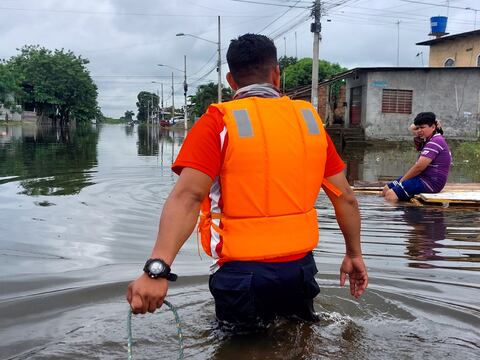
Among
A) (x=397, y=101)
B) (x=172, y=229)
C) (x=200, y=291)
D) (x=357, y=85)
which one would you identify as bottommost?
(x=200, y=291)

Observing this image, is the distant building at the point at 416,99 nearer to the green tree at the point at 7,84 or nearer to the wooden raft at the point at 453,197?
the wooden raft at the point at 453,197

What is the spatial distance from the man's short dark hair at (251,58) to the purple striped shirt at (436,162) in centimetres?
636

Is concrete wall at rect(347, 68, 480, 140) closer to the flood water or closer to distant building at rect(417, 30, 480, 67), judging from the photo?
distant building at rect(417, 30, 480, 67)

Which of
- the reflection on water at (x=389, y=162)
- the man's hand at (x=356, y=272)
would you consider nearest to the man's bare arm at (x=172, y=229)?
the man's hand at (x=356, y=272)

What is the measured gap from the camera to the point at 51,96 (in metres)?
70.6

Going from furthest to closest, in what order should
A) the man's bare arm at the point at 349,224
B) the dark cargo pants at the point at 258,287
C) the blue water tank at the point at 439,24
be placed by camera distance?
1. the blue water tank at the point at 439,24
2. the man's bare arm at the point at 349,224
3. the dark cargo pants at the point at 258,287

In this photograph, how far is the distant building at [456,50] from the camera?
108ft

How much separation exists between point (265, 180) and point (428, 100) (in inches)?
1057

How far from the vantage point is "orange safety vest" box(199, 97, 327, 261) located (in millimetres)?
2406

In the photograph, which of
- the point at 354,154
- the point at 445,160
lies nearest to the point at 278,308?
the point at 445,160

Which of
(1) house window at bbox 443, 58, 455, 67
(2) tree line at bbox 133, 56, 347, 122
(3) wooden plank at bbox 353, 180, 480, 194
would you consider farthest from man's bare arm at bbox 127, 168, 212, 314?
(1) house window at bbox 443, 58, 455, 67

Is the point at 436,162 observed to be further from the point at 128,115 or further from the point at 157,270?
the point at 128,115

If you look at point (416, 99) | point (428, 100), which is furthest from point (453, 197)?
point (428, 100)

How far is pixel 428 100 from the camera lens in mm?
27000
